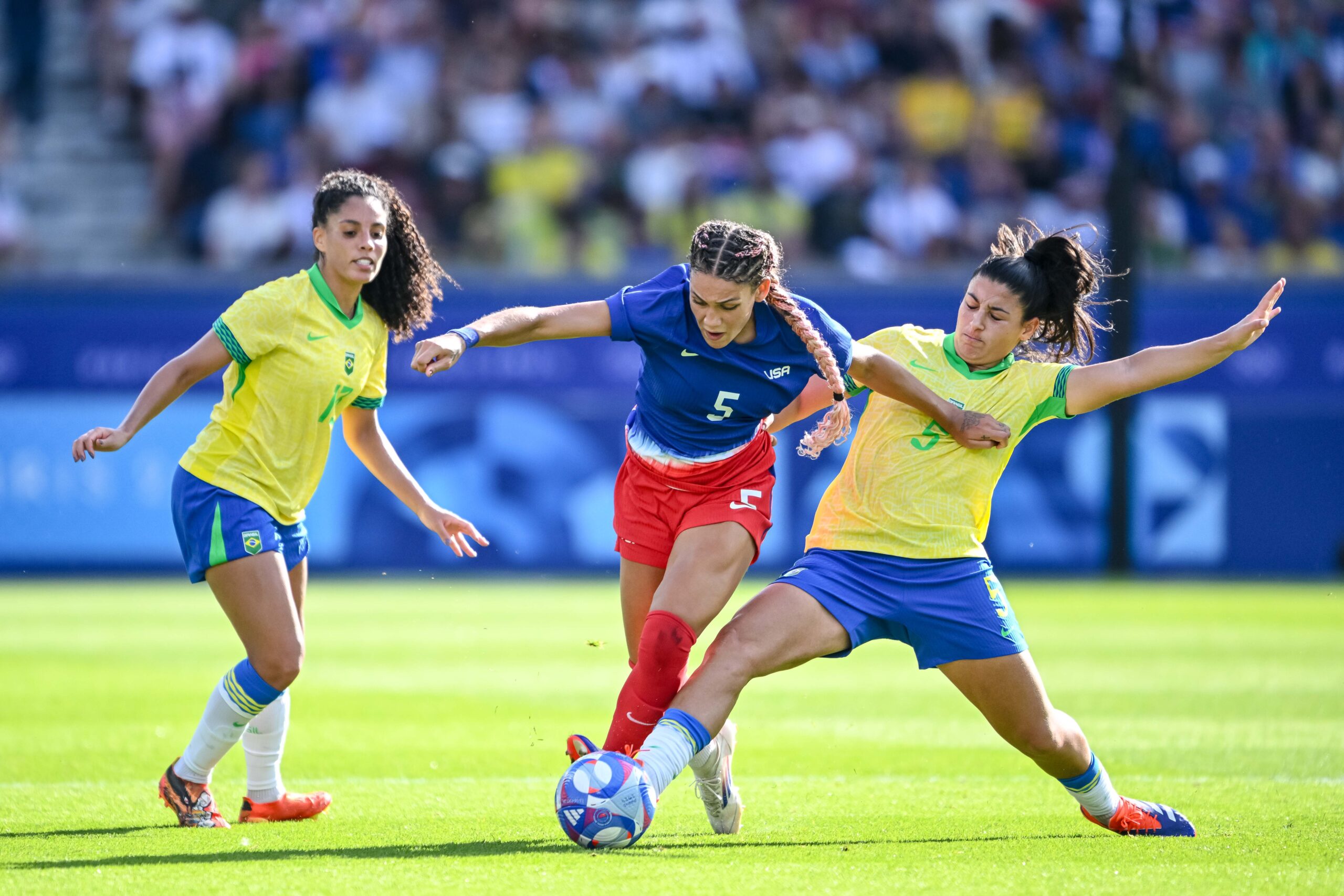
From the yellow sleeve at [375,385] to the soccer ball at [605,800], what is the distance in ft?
5.56

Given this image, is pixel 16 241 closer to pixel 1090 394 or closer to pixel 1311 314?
pixel 1311 314

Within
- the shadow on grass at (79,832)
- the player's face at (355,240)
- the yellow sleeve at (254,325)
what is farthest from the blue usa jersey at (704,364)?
the shadow on grass at (79,832)

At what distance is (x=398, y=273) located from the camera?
5957 mm

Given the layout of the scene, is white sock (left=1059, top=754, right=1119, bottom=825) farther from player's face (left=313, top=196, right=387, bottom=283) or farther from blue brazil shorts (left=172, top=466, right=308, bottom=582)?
player's face (left=313, top=196, right=387, bottom=283)

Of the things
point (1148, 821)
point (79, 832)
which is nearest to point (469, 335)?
point (79, 832)

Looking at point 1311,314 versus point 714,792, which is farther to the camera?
point 1311,314

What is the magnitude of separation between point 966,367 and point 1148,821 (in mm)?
1622

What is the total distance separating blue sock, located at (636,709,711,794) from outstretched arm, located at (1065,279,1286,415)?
1.68 m

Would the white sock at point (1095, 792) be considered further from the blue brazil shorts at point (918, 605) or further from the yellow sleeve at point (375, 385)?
the yellow sleeve at point (375, 385)

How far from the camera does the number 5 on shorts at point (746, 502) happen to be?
17.8 ft

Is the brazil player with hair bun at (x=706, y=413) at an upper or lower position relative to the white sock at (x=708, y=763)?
upper

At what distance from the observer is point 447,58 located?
62.3 ft

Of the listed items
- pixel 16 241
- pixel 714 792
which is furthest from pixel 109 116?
pixel 714 792

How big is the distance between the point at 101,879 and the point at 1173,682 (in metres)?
6.90
